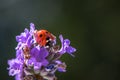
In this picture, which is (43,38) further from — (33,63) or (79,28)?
(79,28)

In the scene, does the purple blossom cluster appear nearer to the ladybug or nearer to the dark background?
the ladybug

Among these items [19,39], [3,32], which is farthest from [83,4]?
[19,39]

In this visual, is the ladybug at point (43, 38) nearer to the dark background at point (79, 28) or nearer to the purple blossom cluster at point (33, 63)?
the purple blossom cluster at point (33, 63)

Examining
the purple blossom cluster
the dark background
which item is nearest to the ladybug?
the purple blossom cluster

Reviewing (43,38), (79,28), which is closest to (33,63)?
(43,38)

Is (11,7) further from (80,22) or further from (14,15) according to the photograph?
(80,22)

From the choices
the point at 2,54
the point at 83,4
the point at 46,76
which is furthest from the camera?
the point at 83,4

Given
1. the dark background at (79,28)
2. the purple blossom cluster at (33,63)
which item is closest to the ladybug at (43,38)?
the purple blossom cluster at (33,63)

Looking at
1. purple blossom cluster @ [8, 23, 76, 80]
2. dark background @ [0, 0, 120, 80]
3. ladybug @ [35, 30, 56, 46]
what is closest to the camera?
purple blossom cluster @ [8, 23, 76, 80]
